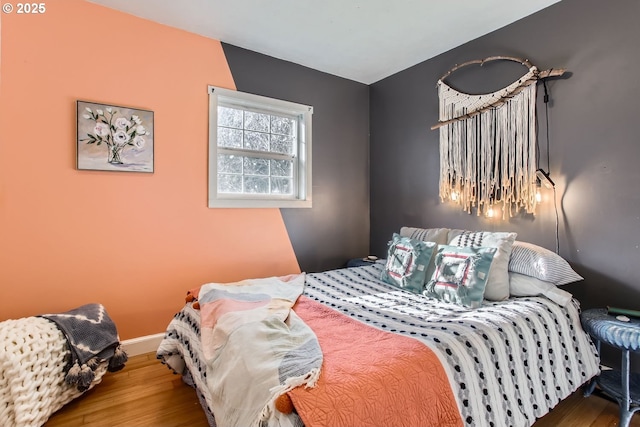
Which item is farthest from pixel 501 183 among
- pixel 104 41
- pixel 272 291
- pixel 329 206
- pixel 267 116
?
pixel 104 41

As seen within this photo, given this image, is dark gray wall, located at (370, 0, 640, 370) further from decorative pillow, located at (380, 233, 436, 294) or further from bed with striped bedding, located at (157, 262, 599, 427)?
decorative pillow, located at (380, 233, 436, 294)

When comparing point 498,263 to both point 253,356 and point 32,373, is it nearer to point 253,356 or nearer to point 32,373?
point 253,356

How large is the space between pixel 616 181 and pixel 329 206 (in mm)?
2320

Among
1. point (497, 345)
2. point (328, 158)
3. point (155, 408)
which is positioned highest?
point (328, 158)

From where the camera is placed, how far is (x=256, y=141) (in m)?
3.17

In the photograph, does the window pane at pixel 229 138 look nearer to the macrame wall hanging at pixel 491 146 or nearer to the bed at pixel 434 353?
the bed at pixel 434 353

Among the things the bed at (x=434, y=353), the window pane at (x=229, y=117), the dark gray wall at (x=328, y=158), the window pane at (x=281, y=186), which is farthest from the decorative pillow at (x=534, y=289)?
the window pane at (x=229, y=117)

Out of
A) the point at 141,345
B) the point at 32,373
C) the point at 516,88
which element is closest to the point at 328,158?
the point at 516,88

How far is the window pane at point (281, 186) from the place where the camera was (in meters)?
3.27

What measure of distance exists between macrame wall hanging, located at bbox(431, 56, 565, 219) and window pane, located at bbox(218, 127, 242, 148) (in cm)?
185

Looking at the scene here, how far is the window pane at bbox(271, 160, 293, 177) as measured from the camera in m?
3.27

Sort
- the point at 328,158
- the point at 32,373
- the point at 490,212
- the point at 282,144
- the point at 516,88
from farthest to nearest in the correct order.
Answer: the point at 328,158
the point at 282,144
the point at 490,212
the point at 516,88
the point at 32,373

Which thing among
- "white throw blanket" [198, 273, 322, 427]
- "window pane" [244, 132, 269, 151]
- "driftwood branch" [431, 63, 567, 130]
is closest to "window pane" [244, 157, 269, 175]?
"window pane" [244, 132, 269, 151]

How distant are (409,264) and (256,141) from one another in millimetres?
1872
